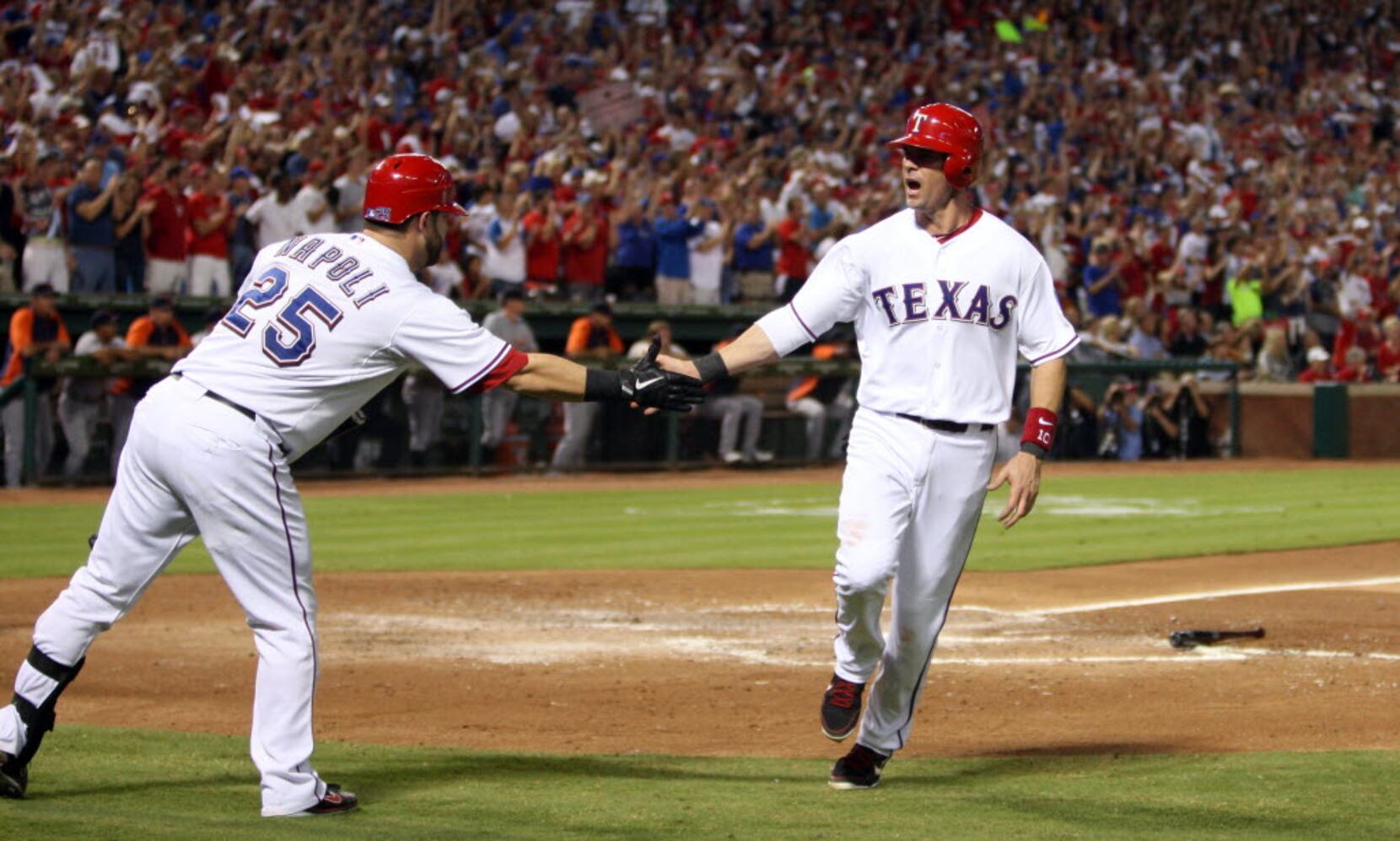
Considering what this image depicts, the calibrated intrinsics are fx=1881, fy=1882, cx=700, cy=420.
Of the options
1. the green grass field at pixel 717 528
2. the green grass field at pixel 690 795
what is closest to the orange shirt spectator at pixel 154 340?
the green grass field at pixel 717 528

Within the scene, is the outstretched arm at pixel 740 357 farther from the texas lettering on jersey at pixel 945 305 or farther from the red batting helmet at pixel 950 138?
the red batting helmet at pixel 950 138

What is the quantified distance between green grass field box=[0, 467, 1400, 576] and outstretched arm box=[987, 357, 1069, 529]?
625 cm

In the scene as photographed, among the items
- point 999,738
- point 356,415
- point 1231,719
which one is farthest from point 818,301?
point 1231,719

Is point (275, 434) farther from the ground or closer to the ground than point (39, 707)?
farther from the ground

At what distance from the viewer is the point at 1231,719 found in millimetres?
6977

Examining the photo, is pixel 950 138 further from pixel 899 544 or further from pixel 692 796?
pixel 692 796

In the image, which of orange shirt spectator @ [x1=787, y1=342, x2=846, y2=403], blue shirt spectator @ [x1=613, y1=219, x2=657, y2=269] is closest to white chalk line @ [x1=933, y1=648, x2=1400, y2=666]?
orange shirt spectator @ [x1=787, y1=342, x2=846, y2=403]

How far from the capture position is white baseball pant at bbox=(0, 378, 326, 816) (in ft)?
16.8

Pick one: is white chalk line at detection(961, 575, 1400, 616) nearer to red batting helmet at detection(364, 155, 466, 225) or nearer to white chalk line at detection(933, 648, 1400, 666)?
white chalk line at detection(933, 648, 1400, 666)

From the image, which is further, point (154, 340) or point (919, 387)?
point (154, 340)

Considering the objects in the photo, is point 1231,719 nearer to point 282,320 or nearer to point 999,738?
point 999,738

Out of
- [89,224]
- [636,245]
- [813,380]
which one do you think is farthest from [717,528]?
[636,245]

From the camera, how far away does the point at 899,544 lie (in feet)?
18.4

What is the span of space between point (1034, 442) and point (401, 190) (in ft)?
6.78
